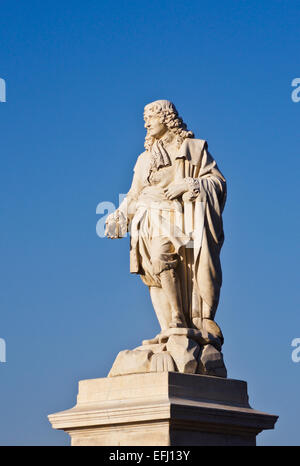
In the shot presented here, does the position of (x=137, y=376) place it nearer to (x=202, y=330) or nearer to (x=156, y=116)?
(x=202, y=330)

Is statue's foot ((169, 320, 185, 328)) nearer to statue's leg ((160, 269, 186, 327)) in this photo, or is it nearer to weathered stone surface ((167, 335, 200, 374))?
statue's leg ((160, 269, 186, 327))

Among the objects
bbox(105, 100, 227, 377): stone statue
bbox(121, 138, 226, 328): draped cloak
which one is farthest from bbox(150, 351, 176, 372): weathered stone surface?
bbox(121, 138, 226, 328): draped cloak

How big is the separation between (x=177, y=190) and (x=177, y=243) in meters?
0.79

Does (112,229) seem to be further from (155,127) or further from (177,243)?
(155,127)

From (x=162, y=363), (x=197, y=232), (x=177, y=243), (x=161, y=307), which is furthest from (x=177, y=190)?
(x=162, y=363)

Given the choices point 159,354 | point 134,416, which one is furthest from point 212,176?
point 134,416

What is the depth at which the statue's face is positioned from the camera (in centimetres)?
1423

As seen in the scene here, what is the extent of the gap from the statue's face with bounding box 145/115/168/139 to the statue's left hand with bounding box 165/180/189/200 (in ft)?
3.24

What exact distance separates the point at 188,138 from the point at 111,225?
1684mm

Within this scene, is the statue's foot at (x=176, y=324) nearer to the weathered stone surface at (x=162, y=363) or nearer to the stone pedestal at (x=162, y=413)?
the weathered stone surface at (x=162, y=363)

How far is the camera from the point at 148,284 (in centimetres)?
1379

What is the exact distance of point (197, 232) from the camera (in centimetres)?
1342
